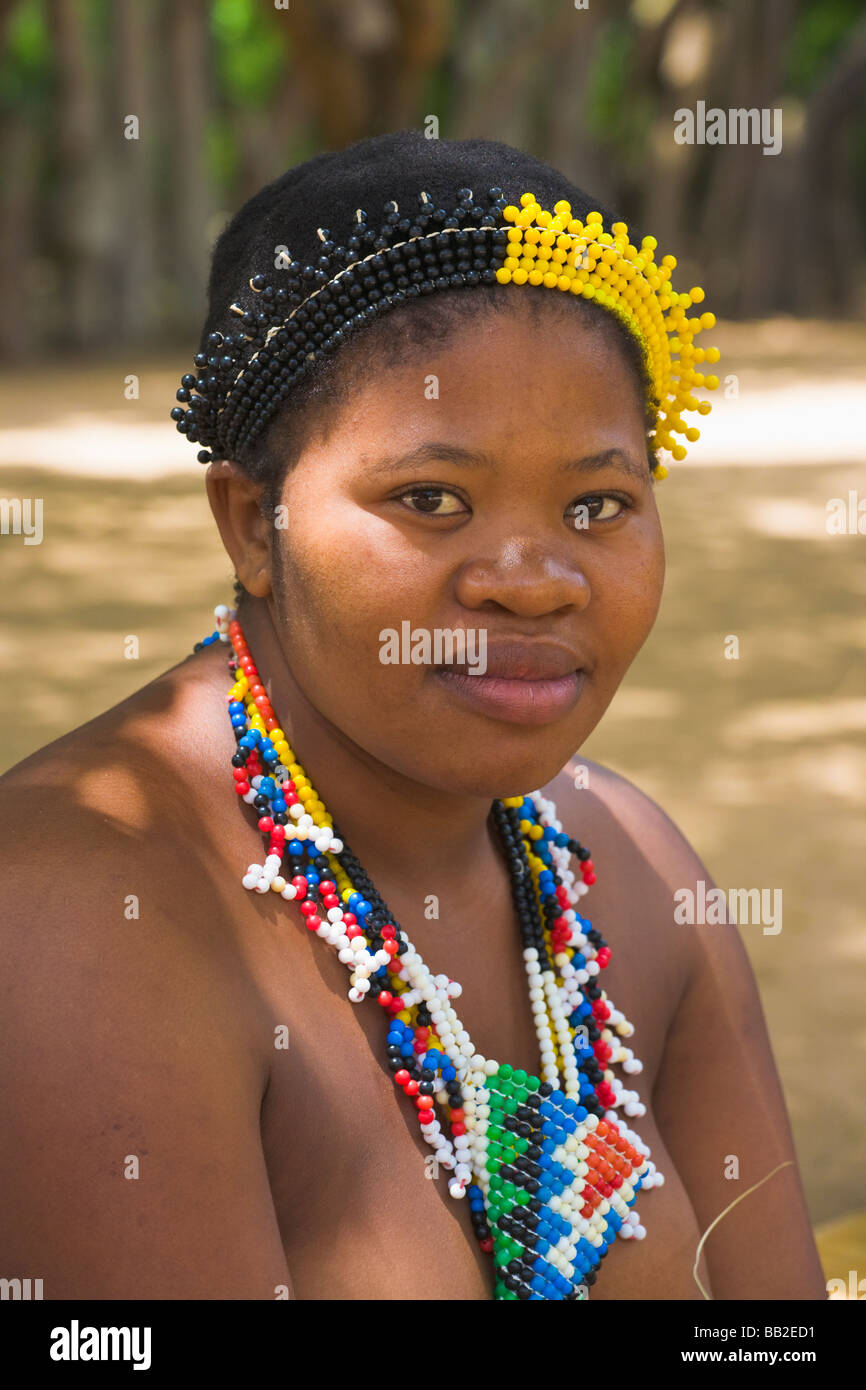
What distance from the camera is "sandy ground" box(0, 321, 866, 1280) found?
463cm

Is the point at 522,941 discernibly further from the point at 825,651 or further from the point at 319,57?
the point at 319,57

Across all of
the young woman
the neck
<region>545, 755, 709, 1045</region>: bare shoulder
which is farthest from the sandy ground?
the neck

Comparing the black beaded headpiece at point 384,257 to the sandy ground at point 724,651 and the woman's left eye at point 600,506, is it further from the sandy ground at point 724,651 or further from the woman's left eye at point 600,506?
the sandy ground at point 724,651

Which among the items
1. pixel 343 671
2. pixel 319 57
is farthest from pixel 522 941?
pixel 319 57

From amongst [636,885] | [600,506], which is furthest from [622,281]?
[636,885]

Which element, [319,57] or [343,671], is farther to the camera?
[319,57]

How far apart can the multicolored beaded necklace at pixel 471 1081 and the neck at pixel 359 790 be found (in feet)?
0.08

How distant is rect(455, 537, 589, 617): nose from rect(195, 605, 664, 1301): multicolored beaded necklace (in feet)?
1.16

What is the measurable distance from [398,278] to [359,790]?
2.03 ft

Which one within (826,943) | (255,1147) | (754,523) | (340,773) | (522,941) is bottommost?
(255,1147)

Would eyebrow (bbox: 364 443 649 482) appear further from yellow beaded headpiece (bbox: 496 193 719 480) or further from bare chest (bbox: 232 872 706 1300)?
bare chest (bbox: 232 872 706 1300)

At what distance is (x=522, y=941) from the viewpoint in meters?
2.23

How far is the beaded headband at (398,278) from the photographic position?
183 cm
